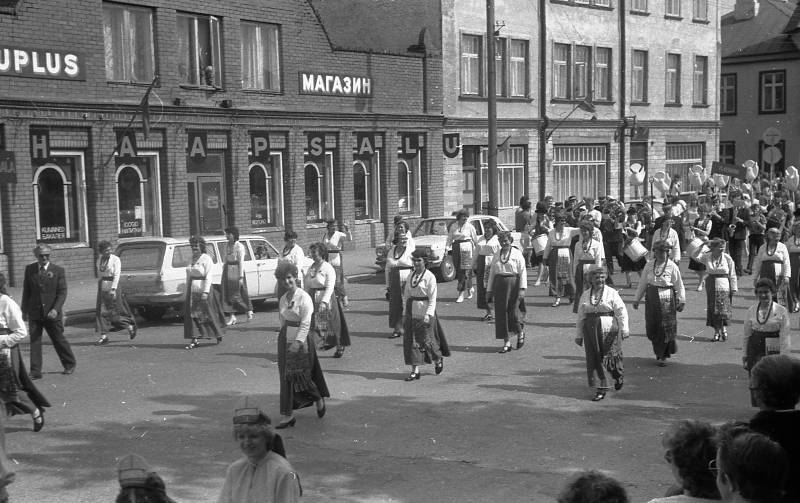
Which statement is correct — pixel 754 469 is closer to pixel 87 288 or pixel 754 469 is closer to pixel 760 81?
pixel 87 288

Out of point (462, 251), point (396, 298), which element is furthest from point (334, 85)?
point (396, 298)

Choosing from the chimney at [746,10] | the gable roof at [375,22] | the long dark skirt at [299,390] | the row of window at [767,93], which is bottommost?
the long dark skirt at [299,390]

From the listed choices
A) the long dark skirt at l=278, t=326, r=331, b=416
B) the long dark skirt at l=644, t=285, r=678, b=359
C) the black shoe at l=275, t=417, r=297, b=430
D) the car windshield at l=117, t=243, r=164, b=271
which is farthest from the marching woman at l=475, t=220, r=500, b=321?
the black shoe at l=275, t=417, r=297, b=430

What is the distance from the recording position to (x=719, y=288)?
1493cm

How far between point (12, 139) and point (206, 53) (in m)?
6.31

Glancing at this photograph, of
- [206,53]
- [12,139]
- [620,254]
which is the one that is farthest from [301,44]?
[620,254]

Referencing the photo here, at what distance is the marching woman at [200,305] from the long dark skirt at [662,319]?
6478mm

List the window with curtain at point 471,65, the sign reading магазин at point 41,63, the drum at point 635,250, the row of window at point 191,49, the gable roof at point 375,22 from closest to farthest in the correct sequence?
the drum at point 635,250, the sign reading магазин at point 41,63, the row of window at point 191,49, the gable roof at point 375,22, the window with curtain at point 471,65

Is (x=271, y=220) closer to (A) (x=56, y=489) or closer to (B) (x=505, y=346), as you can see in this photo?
(B) (x=505, y=346)

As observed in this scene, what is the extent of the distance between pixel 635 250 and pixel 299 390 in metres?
11.6

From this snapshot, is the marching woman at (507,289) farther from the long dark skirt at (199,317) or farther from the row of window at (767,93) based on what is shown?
the row of window at (767,93)

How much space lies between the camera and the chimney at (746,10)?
55750mm

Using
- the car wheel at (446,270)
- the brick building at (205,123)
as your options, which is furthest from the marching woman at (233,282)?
the brick building at (205,123)

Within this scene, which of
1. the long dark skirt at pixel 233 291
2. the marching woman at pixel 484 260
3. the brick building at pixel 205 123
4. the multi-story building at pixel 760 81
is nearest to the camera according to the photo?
the long dark skirt at pixel 233 291
